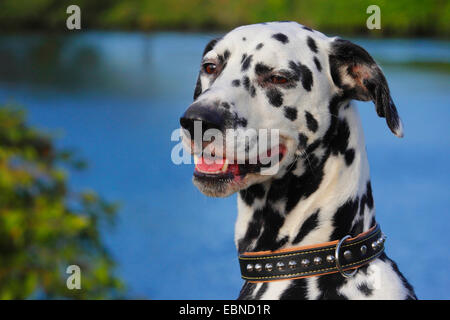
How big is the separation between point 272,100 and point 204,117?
26 centimetres

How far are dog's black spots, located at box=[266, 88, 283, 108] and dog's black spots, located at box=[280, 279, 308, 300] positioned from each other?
0.57 metres

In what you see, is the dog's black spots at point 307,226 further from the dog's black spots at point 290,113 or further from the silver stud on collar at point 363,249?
the dog's black spots at point 290,113

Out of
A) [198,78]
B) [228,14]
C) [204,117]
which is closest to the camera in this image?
[204,117]

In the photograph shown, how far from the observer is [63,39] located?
246 inches

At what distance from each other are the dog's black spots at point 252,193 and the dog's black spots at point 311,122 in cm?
28

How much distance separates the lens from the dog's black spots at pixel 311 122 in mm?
2074

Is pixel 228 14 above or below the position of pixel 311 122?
above

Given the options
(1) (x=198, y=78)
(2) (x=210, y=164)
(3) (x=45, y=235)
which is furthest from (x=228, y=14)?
(2) (x=210, y=164)

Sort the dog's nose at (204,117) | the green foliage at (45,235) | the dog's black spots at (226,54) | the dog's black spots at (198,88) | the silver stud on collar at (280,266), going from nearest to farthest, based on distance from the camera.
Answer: the dog's nose at (204,117)
the silver stud on collar at (280,266)
the dog's black spots at (226,54)
the dog's black spots at (198,88)
the green foliage at (45,235)

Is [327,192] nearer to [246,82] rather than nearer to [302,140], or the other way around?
[302,140]

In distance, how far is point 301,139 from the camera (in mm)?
2082

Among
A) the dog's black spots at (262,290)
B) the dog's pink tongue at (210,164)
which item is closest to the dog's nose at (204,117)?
the dog's pink tongue at (210,164)

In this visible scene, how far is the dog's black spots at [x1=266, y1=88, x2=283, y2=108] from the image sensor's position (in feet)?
6.73

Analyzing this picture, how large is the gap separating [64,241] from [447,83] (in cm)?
339
